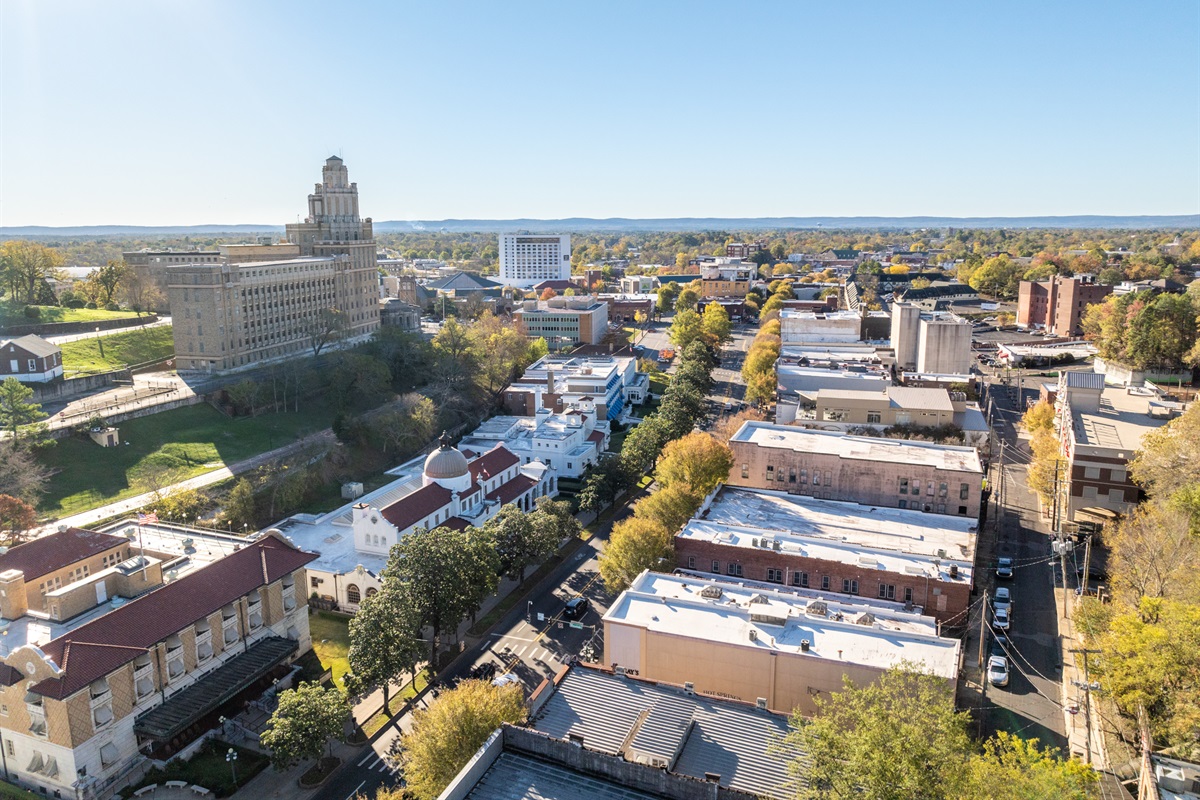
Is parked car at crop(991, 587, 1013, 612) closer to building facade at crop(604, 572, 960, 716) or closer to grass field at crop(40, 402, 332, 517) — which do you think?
building facade at crop(604, 572, 960, 716)

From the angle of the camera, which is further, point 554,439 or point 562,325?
point 562,325

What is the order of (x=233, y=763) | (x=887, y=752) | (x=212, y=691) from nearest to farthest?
(x=887, y=752)
(x=233, y=763)
(x=212, y=691)

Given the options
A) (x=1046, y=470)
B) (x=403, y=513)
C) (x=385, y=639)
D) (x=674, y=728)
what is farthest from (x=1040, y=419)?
(x=385, y=639)

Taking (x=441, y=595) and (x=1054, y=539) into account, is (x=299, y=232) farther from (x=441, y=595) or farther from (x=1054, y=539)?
(x=1054, y=539)

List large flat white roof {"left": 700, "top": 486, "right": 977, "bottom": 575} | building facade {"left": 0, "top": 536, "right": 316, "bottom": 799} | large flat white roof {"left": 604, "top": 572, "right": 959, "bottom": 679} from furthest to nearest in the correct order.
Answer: large flat white roof {"left": 700, "top": 486, "right": 977, "bottom": 575}
large flat white roof {"left": 604, "top": 572, "right": 959, "bottom": 679}
building facade {"left": 0, "top": 536, "right": 316, "bottom": 799}

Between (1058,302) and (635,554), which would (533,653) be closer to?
(635,554)

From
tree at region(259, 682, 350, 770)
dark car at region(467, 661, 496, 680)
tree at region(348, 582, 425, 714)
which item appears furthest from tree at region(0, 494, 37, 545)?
dark car at region(467, 661, 496, 680)

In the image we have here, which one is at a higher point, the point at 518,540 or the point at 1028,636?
the point at 518,540
